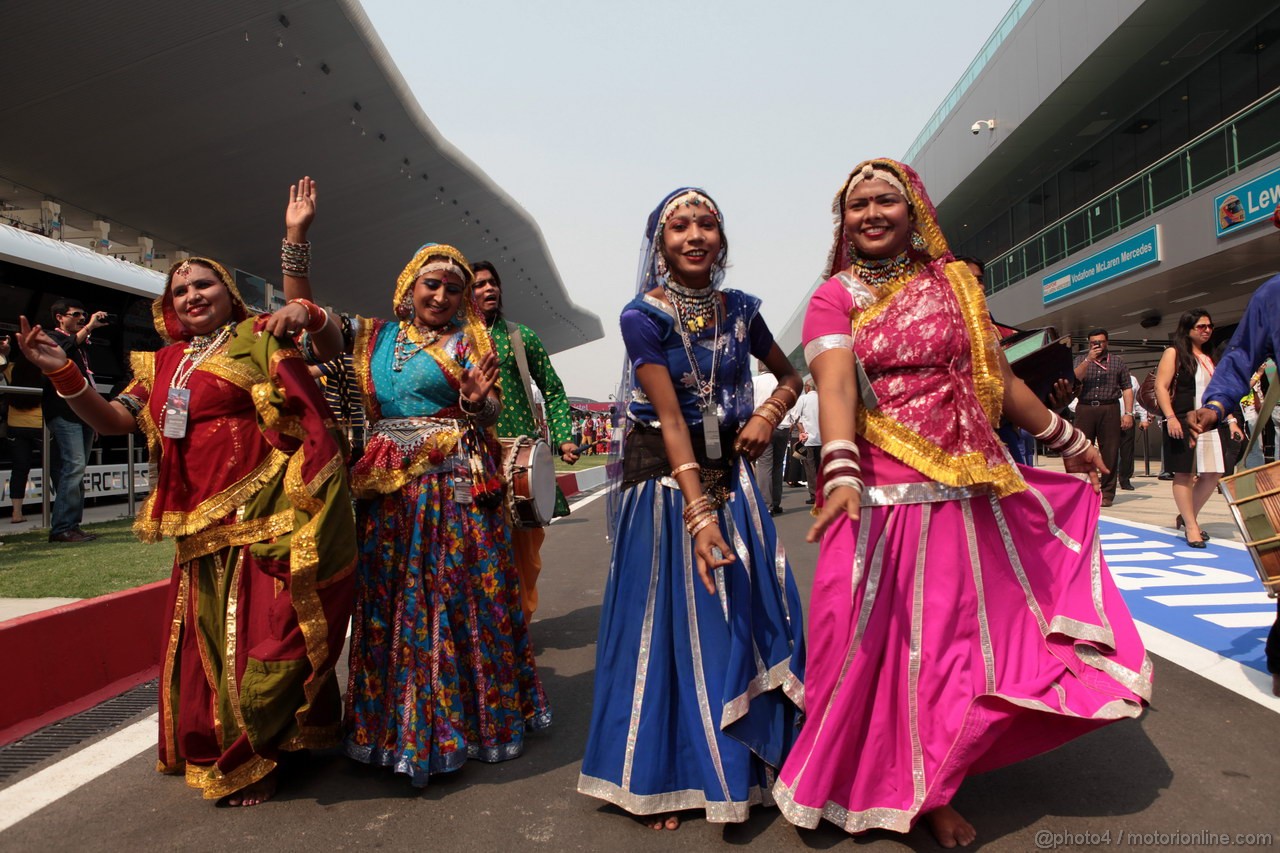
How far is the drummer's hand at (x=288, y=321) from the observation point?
9.59 feet

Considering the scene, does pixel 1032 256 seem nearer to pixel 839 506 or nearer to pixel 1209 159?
pixel 1209 159

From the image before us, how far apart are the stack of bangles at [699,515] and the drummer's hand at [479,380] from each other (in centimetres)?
100

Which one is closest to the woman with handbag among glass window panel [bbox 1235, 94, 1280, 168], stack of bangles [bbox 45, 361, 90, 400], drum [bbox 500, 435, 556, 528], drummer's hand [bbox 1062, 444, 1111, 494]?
drummer's hand [bbox 1062, 444, 1111, 494]

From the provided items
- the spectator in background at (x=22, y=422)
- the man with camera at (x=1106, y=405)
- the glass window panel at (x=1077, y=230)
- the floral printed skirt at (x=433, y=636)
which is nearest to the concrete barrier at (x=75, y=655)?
the floral printed skirt at (x=433, y=636)

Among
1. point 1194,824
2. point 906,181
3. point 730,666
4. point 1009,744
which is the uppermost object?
point 906,181

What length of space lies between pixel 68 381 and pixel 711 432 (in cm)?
223

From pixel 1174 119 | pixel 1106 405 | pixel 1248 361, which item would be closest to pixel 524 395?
pixel 1248 361

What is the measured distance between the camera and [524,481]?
3387mm

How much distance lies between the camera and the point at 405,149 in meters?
26.2

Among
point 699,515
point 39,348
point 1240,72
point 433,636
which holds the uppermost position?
point 1240,72

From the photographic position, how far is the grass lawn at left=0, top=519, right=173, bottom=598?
479cm

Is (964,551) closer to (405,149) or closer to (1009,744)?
(1009,744)

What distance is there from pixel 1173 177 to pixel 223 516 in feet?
54.0

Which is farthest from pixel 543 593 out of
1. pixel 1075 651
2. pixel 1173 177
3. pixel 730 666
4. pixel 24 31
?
pixel 24 31
